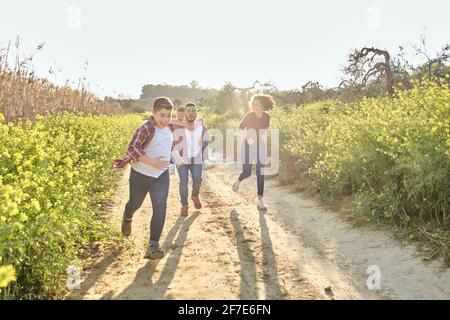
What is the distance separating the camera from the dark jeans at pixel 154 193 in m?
5.09

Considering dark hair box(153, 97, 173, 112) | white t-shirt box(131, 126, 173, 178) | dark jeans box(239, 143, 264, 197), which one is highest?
dark hair box(153, 97, 173, 112)

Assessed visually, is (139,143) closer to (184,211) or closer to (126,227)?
(126,227)

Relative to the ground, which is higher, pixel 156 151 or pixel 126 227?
pixel 156 151

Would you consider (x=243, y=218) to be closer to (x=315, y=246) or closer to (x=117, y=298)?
→ (x=315, y=246)

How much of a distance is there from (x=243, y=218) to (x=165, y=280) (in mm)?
2777

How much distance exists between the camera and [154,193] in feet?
16.9

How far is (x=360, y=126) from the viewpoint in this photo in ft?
25.9

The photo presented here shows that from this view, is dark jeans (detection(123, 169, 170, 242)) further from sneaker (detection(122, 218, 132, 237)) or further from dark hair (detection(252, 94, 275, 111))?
dark hair (detection(252, 94, 275, 111))

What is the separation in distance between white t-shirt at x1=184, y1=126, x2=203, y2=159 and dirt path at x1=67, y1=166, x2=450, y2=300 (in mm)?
1031

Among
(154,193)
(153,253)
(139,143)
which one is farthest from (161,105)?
(153,253)

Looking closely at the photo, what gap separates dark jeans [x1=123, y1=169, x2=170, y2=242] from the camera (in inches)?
201

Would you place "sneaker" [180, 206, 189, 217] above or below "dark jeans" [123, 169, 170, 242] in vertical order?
below

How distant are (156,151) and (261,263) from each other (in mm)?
1764

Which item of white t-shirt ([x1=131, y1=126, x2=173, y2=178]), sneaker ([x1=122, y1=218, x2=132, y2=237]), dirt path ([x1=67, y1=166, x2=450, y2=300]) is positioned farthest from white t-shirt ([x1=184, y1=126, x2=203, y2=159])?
white t-shirt ([x1=131, y1=126, x2=173, y2=178])
